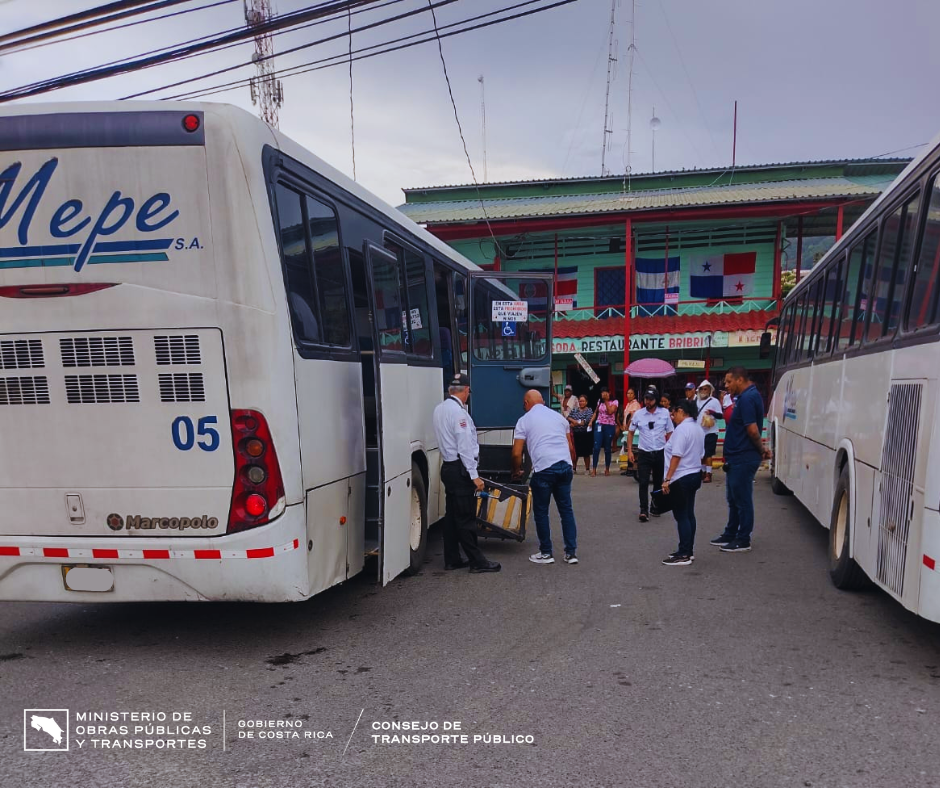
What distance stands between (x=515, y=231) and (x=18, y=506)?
19315 mm

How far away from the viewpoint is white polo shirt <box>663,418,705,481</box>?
7.54 m

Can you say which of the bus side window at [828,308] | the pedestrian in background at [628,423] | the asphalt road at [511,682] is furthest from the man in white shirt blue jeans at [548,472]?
the pedestrian in background at [628,423]

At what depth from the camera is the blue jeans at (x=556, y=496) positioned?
765 centimetres

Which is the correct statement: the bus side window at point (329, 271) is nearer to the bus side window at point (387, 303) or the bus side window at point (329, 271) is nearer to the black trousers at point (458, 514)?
the bus side window at point (387, 303)

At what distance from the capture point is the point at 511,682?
452 centimetres

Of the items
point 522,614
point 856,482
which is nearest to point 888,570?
point 856,482

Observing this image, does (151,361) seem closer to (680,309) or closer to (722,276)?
(680,309)

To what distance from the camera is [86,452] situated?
4723 millimetres

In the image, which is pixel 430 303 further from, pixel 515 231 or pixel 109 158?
pixel 515 231

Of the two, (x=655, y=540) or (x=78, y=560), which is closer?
(x=78, y=560)

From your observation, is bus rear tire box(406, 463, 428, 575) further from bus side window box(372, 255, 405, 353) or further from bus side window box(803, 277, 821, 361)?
bus side window box(803, 277, 821, 361)

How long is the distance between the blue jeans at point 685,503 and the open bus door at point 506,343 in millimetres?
3431

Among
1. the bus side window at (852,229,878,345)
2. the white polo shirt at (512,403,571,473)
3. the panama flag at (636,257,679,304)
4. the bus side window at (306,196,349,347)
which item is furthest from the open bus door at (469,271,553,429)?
the panama flag at (636,257,679,304)

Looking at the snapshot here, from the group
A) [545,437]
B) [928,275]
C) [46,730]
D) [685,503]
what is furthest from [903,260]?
[46,730]
